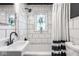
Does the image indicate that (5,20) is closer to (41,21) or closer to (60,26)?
(41,21)

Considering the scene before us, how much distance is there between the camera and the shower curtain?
1317 millimetres

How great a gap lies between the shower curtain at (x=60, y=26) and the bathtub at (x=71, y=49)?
0.06 m

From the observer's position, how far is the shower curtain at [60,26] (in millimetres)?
1317

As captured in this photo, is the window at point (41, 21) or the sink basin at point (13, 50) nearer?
the sink basin at point (13, 50)

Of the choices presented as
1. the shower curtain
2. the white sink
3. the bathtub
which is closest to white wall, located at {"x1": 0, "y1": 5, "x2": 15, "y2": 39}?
the white sink

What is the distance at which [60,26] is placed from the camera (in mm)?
1347

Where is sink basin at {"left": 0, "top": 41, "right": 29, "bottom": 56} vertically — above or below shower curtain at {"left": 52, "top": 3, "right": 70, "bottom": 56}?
below

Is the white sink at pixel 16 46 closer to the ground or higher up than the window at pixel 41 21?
closer to the ground

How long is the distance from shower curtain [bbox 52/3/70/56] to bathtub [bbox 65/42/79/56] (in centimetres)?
6

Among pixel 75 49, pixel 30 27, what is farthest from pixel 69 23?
pixel 30 27

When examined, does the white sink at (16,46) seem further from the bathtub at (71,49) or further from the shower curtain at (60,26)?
the bathtub at (71,49)

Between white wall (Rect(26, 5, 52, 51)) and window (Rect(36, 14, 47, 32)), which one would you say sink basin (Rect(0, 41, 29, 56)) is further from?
window (Rect(36, 14, 47, 32))

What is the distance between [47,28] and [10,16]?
473mm

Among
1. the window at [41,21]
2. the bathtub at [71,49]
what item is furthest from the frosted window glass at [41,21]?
the bathtub at [71,49]
